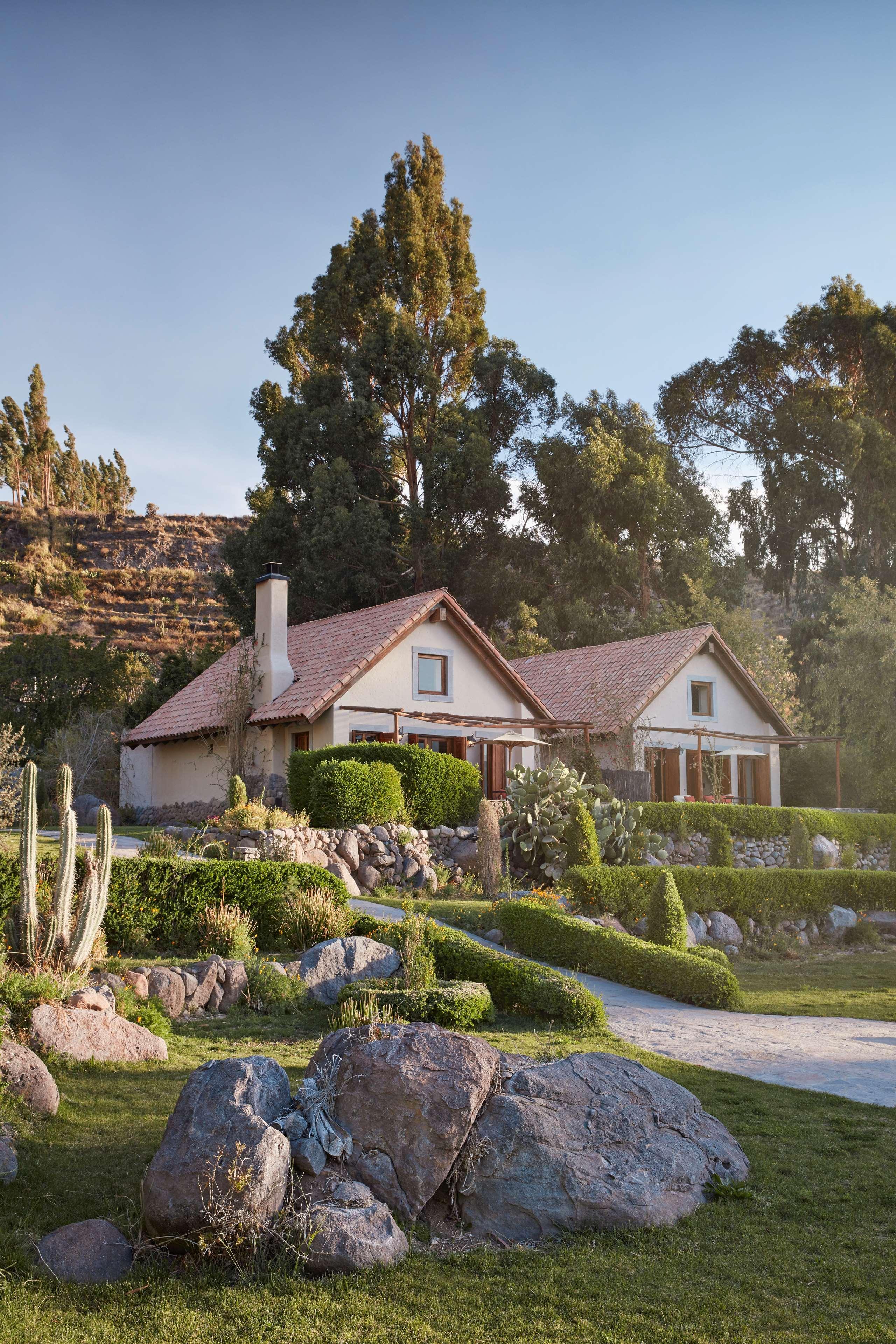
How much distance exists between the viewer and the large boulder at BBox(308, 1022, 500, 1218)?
20.6 ft

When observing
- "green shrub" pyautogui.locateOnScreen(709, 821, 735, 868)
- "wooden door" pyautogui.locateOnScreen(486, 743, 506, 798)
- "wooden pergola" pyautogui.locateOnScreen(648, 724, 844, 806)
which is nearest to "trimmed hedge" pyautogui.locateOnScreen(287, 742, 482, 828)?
"wooden door" pyautogui.locateOnScreen(486, 743, 506, 798)

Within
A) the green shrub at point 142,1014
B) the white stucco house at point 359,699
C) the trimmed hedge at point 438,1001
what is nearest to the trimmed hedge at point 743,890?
the white stucco house at point 359,699

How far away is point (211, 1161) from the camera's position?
5684mm

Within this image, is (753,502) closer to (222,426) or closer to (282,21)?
(222,426)

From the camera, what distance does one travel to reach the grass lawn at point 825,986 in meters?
14.7

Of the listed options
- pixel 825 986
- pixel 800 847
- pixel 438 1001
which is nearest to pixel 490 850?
pixel 825 986

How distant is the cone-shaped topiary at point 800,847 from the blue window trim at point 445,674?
9484 mm

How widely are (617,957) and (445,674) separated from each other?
14412mm

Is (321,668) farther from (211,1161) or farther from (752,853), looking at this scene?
(211,1161)

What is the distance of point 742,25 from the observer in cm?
1361

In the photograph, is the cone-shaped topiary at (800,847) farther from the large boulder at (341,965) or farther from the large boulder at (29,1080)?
the large boulder at (29,1080)

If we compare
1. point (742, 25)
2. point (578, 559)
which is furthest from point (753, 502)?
point (742, 25)

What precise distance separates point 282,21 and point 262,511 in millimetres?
32311

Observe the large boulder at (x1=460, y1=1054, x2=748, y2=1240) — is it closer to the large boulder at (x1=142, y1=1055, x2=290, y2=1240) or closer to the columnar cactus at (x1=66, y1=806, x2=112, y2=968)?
the large boulder at (x1=142, y1=1055, x2=290, y2=1240)
